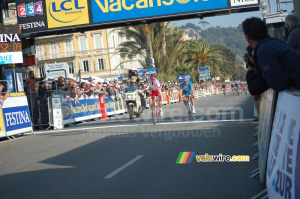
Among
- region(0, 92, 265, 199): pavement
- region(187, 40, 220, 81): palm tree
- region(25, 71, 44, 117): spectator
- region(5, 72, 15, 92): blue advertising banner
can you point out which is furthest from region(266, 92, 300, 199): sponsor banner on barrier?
region(187, 40, 220, 81): palm tree

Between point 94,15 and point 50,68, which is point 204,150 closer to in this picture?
point 94,15

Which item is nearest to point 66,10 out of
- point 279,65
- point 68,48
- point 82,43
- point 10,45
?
point 10,45

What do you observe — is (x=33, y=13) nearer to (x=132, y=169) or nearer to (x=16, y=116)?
(x=16, y=116)

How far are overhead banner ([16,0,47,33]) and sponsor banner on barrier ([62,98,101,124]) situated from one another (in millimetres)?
3881

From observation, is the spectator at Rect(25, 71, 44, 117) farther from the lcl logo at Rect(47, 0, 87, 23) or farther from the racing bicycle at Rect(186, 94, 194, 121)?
the racing bicycle at Rect(186, 94, 194, 121)

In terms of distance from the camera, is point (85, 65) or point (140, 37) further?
point (85, 65)

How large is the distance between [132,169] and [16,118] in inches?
378

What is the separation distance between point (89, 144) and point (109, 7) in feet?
30.2

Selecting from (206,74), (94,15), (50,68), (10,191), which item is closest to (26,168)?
(10,191)

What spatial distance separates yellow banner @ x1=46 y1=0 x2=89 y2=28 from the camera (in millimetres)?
19000

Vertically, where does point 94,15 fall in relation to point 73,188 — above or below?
above

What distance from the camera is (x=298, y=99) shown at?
3648 millimetres

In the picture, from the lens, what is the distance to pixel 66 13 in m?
19.1

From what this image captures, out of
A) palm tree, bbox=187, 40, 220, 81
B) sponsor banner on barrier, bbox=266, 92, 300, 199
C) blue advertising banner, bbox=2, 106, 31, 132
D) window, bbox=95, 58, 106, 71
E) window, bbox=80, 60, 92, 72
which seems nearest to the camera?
sponsor banner on barrier, bbox=266, 92, 300, 199
